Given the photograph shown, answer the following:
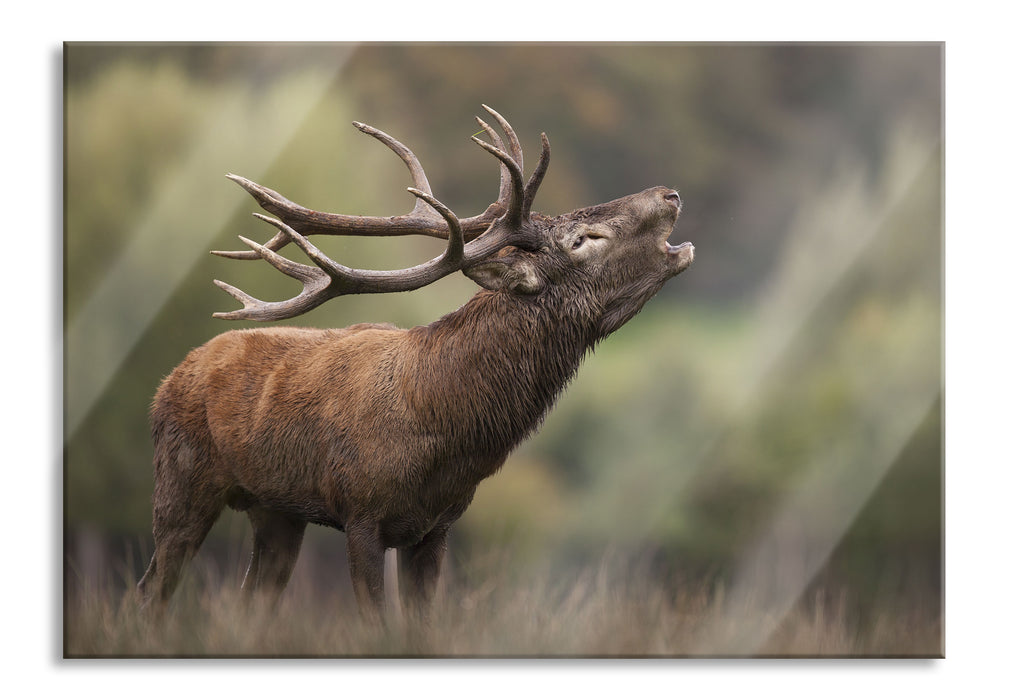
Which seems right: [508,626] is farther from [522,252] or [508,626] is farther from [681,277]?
[681,277]

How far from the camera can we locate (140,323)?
470 cm

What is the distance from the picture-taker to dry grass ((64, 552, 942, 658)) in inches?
172

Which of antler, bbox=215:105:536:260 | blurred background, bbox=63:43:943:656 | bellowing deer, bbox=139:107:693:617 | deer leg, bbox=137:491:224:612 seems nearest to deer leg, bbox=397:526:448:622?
bellowing deer, bbox=139:107:693:617

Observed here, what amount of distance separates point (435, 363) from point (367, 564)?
0.68 meters

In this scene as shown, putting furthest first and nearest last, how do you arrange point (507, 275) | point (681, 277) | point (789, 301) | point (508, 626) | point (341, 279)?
point (681, 277), point (789, 301), point (508, 626), point (507, 275), point (341, 279)

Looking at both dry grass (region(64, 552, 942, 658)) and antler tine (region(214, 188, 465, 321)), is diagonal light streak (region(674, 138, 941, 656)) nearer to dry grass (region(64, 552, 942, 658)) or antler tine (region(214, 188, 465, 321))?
dry grass (region(64, 552, 942, 658))

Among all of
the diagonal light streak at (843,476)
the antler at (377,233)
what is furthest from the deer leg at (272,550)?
the diagonal light streak at (843,476)

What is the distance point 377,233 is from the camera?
13.6ft

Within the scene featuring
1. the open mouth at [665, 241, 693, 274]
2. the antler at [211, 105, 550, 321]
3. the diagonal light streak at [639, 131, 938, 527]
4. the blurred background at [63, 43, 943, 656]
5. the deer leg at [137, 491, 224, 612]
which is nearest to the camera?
the antler at [211, 105, 550, 321]

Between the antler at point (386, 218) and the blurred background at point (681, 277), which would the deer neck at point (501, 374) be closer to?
the antler at point (386, 218)

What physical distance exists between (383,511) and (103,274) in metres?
1.44

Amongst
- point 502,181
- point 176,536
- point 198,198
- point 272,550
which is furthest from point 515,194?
point 176,536

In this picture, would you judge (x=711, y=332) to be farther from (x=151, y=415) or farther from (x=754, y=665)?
(x=151, y=415)

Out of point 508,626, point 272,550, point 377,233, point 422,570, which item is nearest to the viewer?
point 377,233
